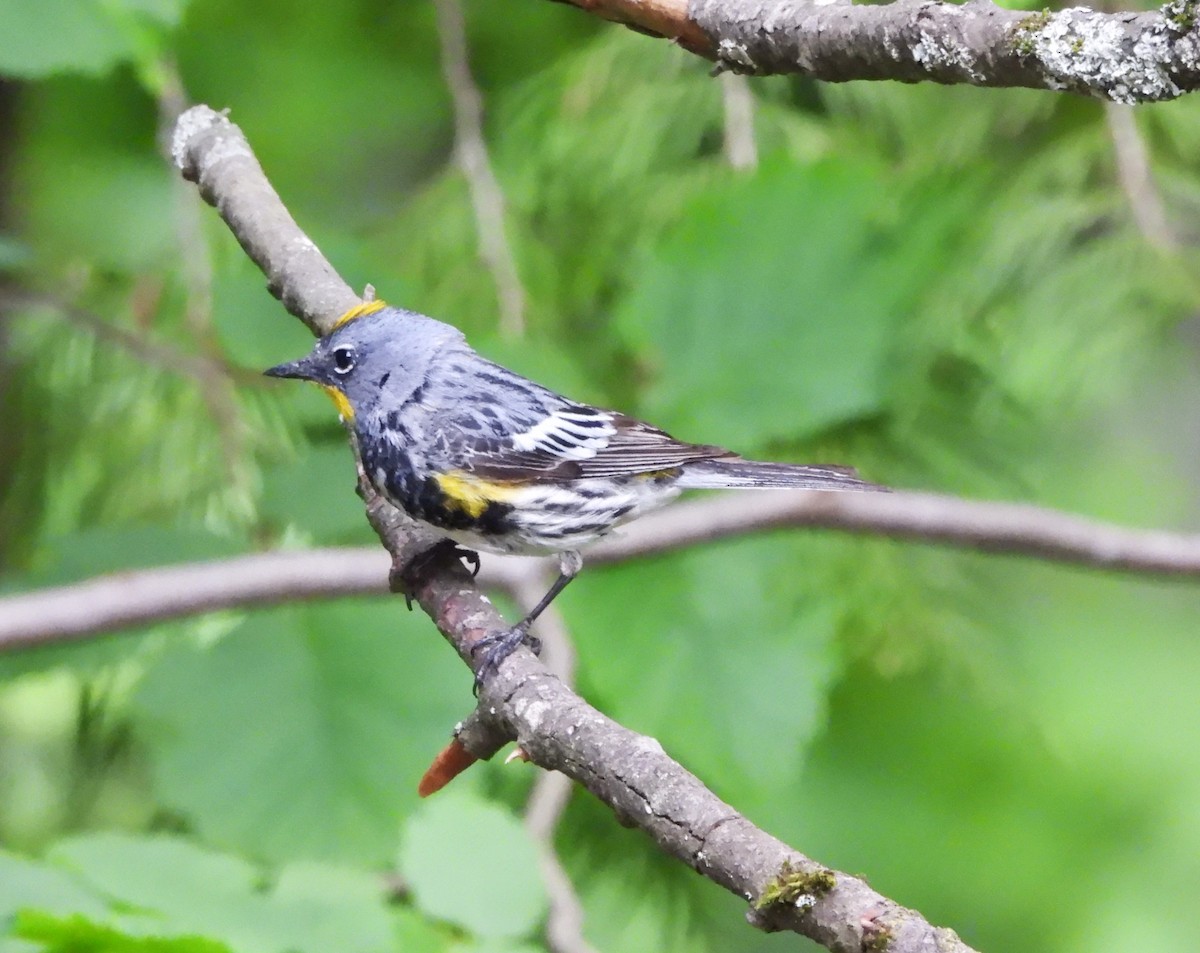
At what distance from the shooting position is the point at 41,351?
3.32 m

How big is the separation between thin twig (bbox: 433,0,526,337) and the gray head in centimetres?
77

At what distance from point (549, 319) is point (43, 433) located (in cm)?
133

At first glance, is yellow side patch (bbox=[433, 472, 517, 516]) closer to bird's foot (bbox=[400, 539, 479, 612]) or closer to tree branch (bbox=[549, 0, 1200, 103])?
bird's foot (bbox=[400, 539, 479, 612])

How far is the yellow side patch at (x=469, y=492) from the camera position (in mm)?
2127

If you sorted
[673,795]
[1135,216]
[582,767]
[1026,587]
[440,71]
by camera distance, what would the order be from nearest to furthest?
[673,795], [582,767], [1135,216], [440,71], [1026,587]

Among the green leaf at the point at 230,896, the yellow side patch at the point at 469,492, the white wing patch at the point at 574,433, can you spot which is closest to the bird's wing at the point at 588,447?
the white wing patch at the point at 574,433

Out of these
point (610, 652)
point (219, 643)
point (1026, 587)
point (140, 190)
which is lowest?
point (219, 643)

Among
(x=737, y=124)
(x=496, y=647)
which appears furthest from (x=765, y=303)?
(x=496, y=647)

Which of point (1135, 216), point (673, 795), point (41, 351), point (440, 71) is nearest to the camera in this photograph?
point (673, 795)

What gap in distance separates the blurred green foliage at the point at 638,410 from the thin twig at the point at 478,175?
83mm

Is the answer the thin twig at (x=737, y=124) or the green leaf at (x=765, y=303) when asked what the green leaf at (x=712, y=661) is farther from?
the thin twig at (x=737, y=124)

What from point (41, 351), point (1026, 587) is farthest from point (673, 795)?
point (1026, 587)

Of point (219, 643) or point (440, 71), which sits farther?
point (440, 71)

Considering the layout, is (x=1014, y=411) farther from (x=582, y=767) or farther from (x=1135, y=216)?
(x=582, y=767)
